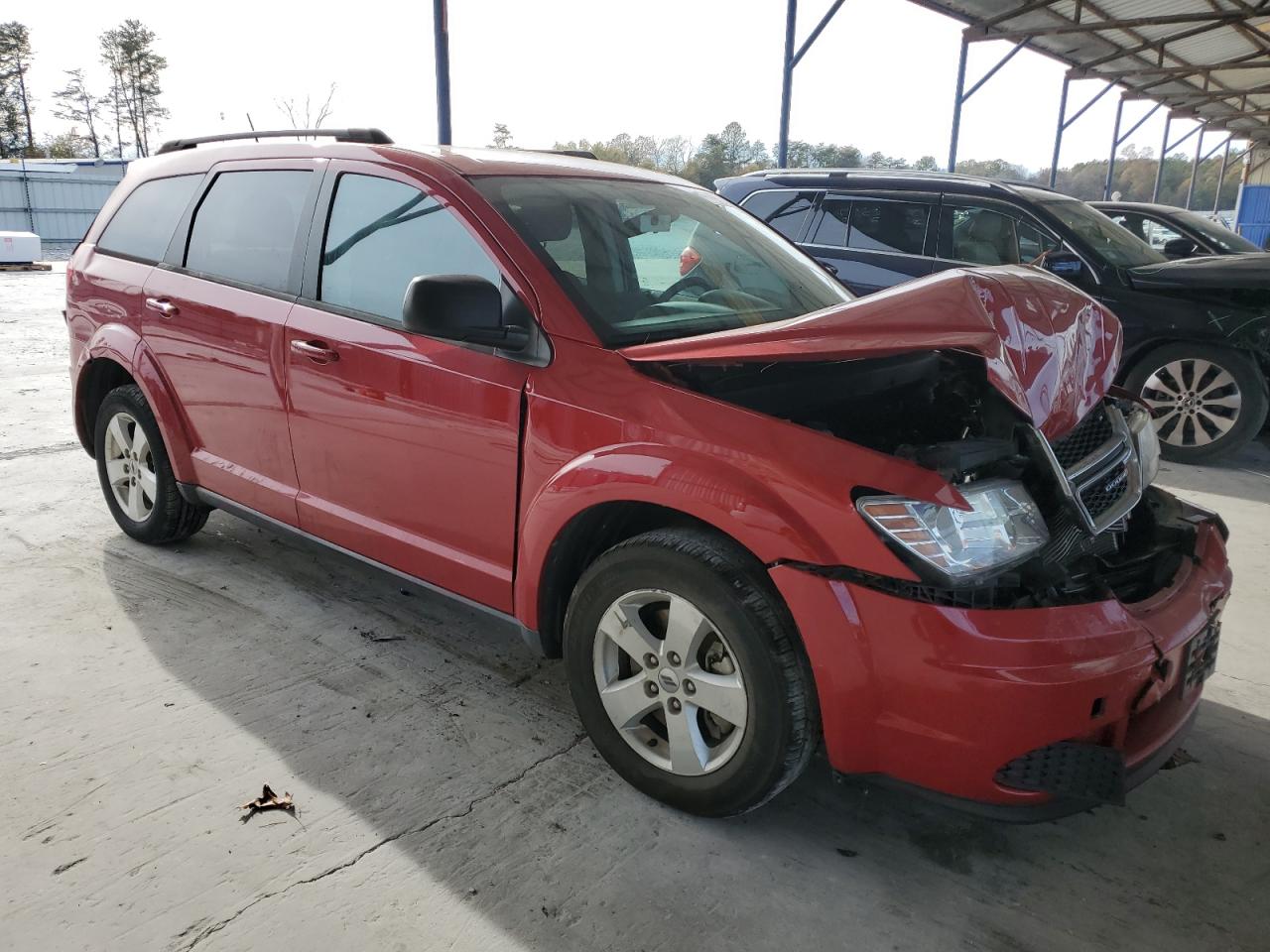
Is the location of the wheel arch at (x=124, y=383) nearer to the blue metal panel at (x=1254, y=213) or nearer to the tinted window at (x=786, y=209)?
the tinted window at (x=786, y=209)

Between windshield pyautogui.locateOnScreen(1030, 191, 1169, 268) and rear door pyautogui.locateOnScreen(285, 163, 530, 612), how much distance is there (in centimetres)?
528

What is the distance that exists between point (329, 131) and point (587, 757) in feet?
8.08

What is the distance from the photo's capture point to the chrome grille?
223cm

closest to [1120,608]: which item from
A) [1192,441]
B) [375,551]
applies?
[375,551]

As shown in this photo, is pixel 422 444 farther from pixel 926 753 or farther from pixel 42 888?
pixel 926 753

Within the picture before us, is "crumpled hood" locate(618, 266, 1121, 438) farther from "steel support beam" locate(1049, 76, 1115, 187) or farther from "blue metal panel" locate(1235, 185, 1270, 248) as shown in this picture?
"blue metal panel" locate(1235, 185, 1270, 248)

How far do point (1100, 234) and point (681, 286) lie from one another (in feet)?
17.1

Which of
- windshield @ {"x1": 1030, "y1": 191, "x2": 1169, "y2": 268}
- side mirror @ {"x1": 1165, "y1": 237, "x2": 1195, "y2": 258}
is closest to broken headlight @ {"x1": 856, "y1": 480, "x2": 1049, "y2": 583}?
windshield @ {"x1": 1030, "y1": 191, "x2": 1169, "y2": 268}

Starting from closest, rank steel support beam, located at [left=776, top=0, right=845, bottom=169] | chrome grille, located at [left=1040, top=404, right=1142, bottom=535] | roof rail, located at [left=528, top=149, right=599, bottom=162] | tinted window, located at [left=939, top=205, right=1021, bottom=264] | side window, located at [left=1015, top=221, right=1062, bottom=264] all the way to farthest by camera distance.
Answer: chrome grille, located at [left=1040, top=404, right=1142, bottom=535]
roof rail, located at [left=528, top=149, right=599, bottom=162]
side window, located at [left=1015, top=221, right=1062, bottom=264]
tinted window, located at [left=939, top=205, right=1021, bottom=264]
steel support beam, located at [left=776, top=0, right=845, bottom=169]

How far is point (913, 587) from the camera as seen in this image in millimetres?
1962

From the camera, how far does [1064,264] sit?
6.39m

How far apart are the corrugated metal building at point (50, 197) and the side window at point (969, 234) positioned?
3180 cm

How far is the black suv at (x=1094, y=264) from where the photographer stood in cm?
616

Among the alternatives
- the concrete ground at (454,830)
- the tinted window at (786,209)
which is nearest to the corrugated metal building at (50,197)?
the tinted window at (786,209)
